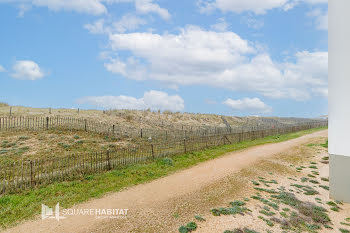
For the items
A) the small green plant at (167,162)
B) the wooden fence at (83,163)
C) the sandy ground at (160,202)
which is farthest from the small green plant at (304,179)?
the wooden fence at (83,163)

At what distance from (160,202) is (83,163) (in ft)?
17.7

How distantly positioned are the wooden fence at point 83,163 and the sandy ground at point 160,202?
3.07m

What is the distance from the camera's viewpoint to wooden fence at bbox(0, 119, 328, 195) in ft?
31.0

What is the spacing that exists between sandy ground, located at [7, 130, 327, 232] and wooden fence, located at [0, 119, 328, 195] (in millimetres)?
3072

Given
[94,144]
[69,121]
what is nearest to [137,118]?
[69,121]

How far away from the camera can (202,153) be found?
57.7 ft

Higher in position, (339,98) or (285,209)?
(339,98)

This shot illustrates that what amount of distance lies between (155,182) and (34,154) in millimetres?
10539

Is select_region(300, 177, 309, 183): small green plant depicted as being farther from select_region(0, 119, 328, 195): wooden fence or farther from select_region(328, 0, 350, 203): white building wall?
select_region(0, 119, 328, 195): wooden fence

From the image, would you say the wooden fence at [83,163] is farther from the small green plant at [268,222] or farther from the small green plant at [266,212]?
the small green plant at [268,222]

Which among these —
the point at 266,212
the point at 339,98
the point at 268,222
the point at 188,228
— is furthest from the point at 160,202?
the point at 339,98

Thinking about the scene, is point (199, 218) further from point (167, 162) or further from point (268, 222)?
point (167, 162)

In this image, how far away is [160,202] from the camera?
8453 mm

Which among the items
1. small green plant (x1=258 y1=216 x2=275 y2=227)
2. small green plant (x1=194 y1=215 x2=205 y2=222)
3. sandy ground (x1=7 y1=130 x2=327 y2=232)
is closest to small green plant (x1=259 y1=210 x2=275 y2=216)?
small green plant (x1=258 y1=216 x2=275 y2=227)
